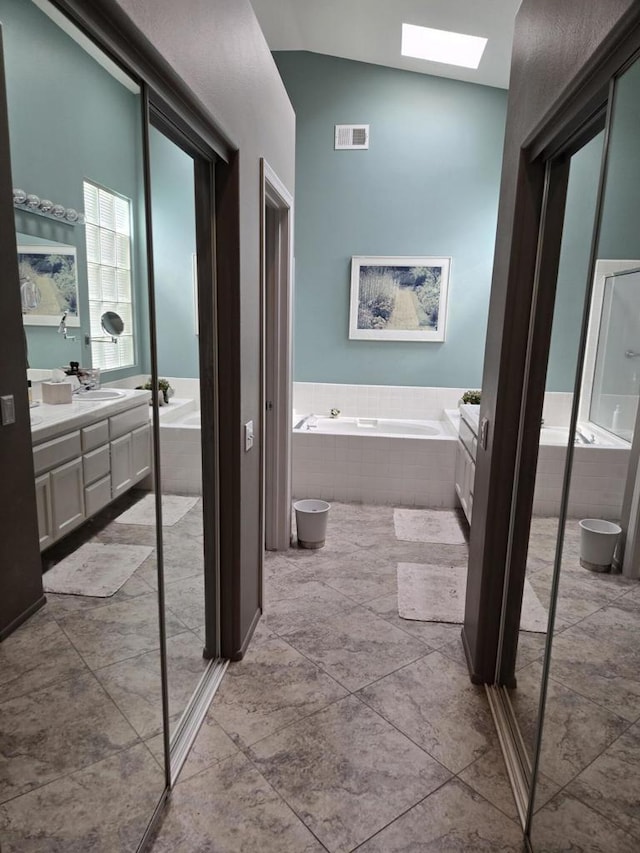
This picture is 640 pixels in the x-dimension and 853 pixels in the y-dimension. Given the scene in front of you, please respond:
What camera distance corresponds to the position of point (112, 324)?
1.29 meters

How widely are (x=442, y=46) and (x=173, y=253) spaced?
11.9ft

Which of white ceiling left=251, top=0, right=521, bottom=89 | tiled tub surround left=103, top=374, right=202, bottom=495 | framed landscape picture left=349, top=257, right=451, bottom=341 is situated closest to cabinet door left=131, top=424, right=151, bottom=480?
tiled tub surround left=103, top=374, right=202, bottom=495

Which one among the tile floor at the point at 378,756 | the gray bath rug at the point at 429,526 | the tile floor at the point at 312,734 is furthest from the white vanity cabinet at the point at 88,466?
the gray bath rug at the point at 429,526

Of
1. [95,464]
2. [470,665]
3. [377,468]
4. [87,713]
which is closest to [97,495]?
[95,464]

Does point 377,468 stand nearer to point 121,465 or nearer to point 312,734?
point 312,734

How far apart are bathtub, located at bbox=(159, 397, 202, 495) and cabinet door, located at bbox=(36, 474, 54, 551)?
545 mm

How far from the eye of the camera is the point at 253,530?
248 cm

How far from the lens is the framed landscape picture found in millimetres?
4906

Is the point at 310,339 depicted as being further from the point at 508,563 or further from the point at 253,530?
the point at 508,563

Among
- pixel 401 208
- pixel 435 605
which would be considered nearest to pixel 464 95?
pixel 401 208

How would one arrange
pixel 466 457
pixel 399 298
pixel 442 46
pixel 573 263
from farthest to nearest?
pixel 399 298 < pixel 442 46 < pixel 466 457 < pixel 573 263

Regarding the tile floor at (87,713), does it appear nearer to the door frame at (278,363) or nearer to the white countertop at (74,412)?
the white countertop at (74,412)

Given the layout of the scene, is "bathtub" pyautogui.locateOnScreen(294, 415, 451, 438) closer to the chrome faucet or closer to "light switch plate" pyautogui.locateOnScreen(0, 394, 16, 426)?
the chrome faucet

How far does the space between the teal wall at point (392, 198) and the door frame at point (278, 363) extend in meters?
1.95
